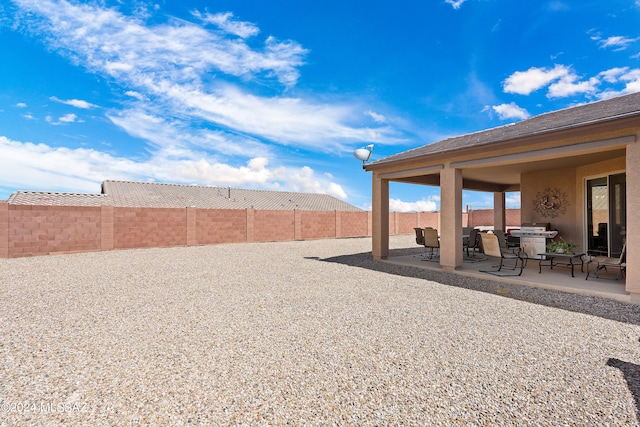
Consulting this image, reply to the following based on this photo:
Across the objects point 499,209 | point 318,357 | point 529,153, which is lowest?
point 318,357

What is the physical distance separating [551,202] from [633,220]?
609 centimetres

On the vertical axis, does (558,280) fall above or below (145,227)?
below

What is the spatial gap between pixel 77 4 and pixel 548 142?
38.0ft

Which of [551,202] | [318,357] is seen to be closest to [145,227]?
[318,357]

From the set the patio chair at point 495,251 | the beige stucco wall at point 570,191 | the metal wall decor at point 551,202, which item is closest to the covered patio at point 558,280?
the patio chair at point 495,251

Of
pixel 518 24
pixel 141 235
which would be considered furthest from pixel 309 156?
pixel 518 24

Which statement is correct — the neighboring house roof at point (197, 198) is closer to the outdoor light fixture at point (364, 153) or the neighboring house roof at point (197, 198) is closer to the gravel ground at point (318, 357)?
the outdoor light fixture at point (364, 153)

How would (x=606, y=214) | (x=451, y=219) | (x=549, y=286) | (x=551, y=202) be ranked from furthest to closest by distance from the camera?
1. (x=551, y=202)
2. (x=606, y=214)
3. (x=451, y=219)
4. (x=549, y=286)

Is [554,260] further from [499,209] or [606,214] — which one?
[499,209]

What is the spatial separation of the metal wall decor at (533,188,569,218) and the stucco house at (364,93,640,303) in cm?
3

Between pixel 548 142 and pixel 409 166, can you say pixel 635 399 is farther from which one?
pixel 409 166

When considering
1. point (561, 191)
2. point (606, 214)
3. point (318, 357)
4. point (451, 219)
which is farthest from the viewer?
point (561, 191)

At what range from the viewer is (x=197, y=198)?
30.2m

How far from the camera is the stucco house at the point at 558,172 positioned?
492 centimetres
